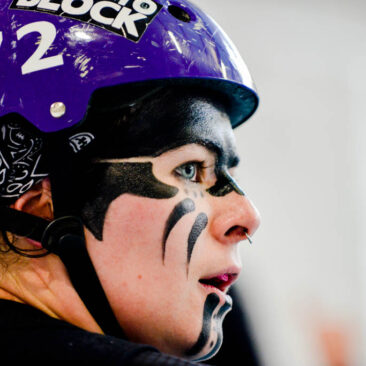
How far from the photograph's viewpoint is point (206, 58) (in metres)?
1.24

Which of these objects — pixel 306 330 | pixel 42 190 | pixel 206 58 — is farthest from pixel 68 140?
pixel 306 330

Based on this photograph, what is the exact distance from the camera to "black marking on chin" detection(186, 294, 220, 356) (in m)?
1.19

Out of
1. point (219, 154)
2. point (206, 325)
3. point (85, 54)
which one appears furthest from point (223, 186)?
point (85, 54)

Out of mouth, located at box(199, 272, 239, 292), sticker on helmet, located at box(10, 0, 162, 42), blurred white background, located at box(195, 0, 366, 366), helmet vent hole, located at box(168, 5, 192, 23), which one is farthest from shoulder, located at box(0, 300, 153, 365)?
blurred white background, located at box(195, 0, 366, 366)

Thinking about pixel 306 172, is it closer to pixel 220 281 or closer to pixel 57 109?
pixel 220 281

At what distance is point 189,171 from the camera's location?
48.0 inches

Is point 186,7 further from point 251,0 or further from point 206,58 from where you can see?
point 251,0

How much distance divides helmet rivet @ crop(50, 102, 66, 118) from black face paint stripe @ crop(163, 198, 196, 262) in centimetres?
30

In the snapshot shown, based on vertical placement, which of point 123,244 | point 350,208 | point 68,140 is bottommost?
point 350,208

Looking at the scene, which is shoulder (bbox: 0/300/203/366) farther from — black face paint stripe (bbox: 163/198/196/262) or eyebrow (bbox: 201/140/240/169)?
eyebrow (bbox: 201/140/240/169)

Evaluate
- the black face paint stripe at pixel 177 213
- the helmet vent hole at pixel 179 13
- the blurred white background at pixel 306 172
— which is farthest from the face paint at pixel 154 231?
the blurred white background at pixel 306 172

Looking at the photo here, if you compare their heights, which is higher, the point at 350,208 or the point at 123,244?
the point at 123,244

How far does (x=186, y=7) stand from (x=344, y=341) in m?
2.60

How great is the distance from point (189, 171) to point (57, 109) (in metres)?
0.30
